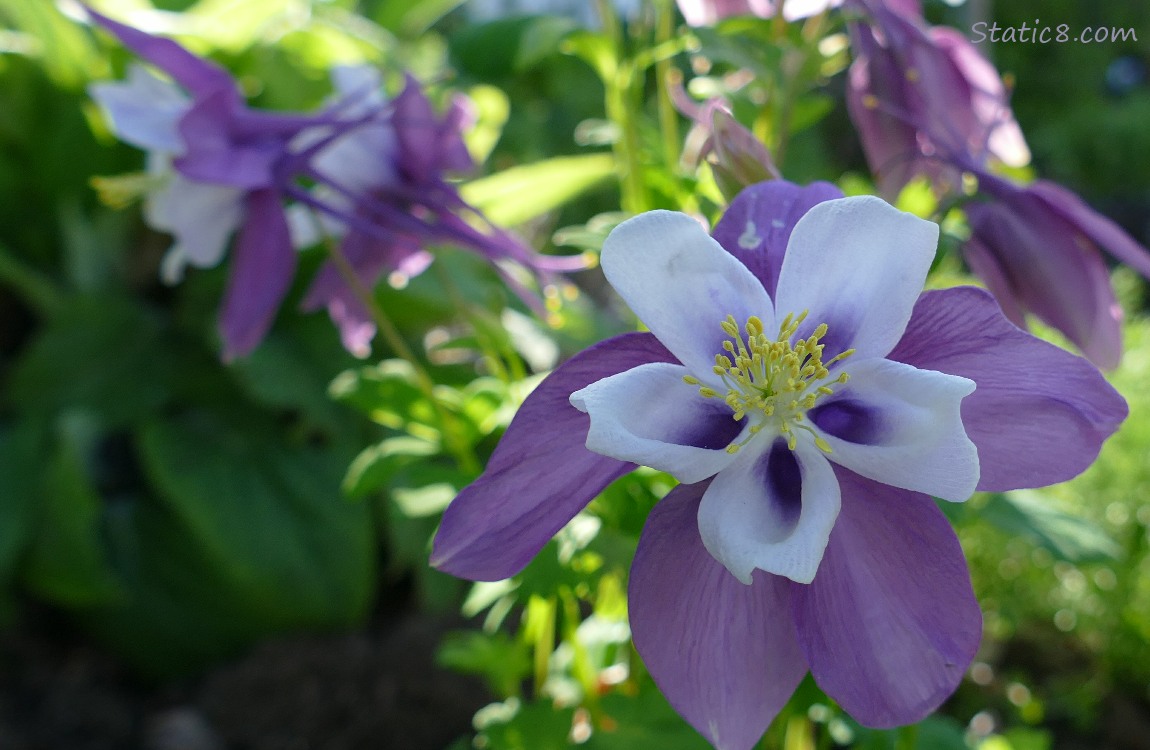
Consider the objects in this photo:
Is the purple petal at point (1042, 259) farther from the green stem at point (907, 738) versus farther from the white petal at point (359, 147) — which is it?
the white petal at point (359, 147)

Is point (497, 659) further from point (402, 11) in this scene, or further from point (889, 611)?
point (402, 11)

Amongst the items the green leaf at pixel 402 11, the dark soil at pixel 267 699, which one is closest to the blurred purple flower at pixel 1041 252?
the dark soil at pixel 267 699

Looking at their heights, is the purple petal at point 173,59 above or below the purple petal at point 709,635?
above

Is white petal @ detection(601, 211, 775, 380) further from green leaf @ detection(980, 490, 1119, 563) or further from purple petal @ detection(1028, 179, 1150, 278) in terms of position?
green leaf @ detection(980, 490, 1119, 563)

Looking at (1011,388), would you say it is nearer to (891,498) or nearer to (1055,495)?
(891,498)

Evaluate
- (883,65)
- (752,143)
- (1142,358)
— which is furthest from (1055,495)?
(752,143)

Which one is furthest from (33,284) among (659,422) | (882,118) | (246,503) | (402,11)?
(659,422)
